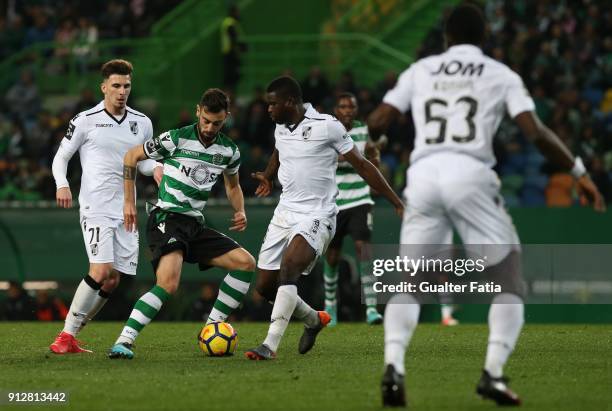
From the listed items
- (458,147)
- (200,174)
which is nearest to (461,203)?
(458,147)

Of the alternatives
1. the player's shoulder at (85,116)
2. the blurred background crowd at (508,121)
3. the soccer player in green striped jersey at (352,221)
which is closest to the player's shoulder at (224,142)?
the player's shoulder at (85,116)

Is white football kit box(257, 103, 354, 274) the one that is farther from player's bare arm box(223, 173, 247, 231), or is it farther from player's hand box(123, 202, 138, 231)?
player's hand box(123, 202, 138, 231)

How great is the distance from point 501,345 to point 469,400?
21.9 inches

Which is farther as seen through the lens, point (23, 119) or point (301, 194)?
point (23, 119)

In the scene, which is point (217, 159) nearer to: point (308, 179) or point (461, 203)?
point (308, 179)

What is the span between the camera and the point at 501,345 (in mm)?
7750

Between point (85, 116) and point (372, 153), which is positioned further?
point (372, 153)

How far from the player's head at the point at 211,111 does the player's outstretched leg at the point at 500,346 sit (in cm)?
382

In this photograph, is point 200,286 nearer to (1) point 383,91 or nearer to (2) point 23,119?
(1) point 383,91

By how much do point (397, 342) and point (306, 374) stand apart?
2023 mm

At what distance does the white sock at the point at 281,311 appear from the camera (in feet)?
34.8

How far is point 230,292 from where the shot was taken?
1149cm

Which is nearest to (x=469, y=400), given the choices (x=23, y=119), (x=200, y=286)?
(x=200, y=286)

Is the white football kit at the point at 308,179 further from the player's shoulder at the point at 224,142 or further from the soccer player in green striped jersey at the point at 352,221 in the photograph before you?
the soccer player in green striped jersey at the point at 352,221
